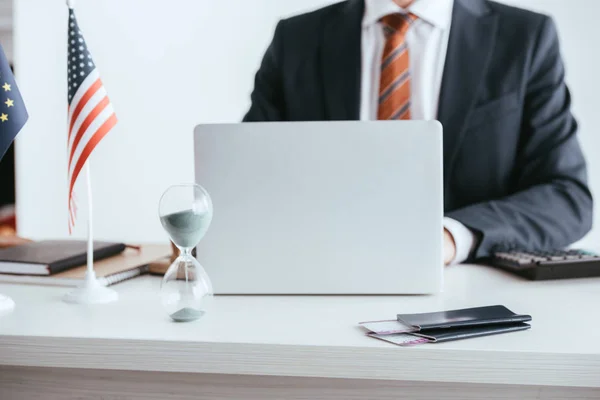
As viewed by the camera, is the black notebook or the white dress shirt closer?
the black notebook

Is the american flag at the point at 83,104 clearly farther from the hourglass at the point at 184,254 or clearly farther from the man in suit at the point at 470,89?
the man in suit at the point at 470,89

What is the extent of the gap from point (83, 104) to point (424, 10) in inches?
41.2

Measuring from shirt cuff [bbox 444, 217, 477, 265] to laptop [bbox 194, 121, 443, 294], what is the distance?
0.27 meters

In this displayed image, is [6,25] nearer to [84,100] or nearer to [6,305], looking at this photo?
[84,100]

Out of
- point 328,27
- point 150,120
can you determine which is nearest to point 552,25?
point 328,27

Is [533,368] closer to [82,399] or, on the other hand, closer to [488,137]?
[82,399]

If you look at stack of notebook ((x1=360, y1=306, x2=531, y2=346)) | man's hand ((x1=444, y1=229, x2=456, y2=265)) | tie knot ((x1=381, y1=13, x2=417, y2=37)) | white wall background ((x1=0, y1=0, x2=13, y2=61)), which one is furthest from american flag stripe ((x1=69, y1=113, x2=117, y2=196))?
white wall background ((x1=0, y1=0, x2=13, y2=61))

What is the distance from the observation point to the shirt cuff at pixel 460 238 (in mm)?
1325

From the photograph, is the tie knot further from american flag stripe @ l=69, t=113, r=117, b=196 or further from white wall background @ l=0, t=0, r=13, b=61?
white wall background @ l=0, t=0, r=13, b=61

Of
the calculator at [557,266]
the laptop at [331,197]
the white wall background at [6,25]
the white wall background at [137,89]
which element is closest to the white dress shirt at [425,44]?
the calculator at [557,266]

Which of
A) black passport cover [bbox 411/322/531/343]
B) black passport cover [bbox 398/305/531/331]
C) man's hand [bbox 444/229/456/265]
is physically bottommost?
black passport cover [bbox 411/322/531/343]

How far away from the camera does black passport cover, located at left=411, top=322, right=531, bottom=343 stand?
2.73 feet

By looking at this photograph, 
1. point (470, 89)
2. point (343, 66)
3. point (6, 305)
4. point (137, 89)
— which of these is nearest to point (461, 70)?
point (470, 89)

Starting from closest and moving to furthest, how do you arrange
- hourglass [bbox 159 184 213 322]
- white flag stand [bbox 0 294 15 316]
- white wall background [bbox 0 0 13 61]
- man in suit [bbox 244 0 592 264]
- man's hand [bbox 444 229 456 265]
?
hourglass [bbox 159 184 213 322]
white flag stand [bbox 0 294 15 316]
man's hand [bbox 444 229 456 265]
man in suit [bbox 244 0 592 264]
white wall background [bbox 0 0 13 61]
